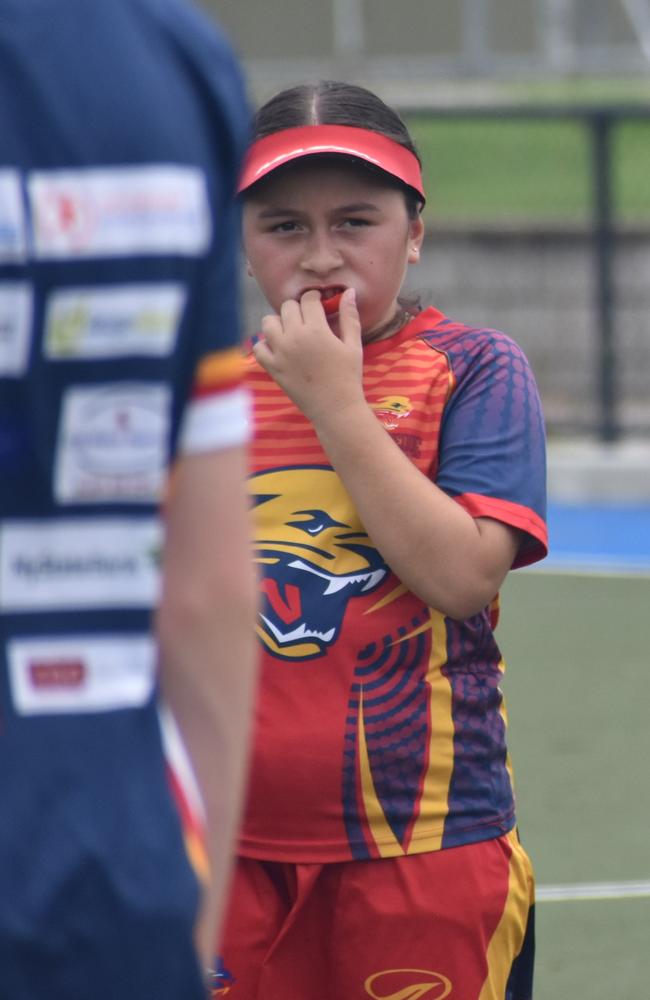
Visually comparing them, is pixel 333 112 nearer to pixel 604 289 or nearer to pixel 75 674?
pixel 75 674

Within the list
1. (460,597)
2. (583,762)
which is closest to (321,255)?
(460,597)

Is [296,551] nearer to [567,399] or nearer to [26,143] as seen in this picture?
[26,143]

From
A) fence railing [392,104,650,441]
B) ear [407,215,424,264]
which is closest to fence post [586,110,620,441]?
fence railing [392,104,650,441]

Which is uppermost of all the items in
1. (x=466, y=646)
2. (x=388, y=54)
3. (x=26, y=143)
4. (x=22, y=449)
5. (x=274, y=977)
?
(x=388, y=54)

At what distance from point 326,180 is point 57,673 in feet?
3.95

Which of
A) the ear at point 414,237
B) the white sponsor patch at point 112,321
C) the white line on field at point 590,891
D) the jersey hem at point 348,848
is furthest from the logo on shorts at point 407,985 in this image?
the white line on field at point 590,891

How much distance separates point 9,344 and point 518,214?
12722 millimetres

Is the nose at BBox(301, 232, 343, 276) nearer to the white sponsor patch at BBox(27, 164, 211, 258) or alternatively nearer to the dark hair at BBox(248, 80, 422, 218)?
the dark hair at BBox(248, 80, 422, 218)

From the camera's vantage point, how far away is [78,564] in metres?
1.21

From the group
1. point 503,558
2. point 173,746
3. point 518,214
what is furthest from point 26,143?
point 518,214

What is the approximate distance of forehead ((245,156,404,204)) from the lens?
2295 mm

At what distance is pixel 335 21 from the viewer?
1869 cm

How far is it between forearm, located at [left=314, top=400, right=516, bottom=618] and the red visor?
33cm

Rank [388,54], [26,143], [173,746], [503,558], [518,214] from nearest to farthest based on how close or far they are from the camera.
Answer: [26,143], [173,746], [503,558], [518,214], [388,54]
